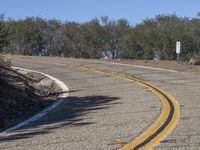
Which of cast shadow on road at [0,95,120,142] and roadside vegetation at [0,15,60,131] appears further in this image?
roadside vegetation at [0,15,60,131]

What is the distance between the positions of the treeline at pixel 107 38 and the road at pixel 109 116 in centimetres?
2933

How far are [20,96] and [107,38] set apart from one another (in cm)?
4442

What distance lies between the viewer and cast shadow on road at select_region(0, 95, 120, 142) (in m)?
10.4

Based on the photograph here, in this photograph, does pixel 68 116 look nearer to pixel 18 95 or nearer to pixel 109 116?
pixel 109 116

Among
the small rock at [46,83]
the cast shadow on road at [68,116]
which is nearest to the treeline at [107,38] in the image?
the small rock at [46,83]

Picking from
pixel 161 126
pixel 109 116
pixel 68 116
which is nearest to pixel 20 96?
pixel 68 116

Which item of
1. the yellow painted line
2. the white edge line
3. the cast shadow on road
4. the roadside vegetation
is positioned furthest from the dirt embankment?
the yellow painted line

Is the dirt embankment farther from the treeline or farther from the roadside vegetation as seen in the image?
the treeline

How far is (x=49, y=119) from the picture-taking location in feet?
39.9

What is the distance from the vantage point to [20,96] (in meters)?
15.9

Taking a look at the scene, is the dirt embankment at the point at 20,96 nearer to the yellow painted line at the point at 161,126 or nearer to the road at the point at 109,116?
the road at the point at 109,116

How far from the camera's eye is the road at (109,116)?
30.2 ft

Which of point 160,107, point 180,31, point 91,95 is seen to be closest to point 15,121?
point 160,107

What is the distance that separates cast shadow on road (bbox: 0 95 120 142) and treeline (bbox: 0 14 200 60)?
109 feet
